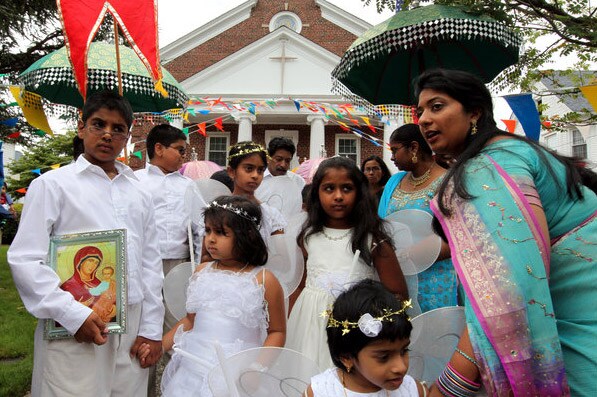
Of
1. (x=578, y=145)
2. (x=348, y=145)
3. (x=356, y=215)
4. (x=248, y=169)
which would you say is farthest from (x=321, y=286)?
(x=578, y=145)

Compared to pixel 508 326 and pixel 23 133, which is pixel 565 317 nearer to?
pixel 508 326

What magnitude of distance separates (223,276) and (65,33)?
2.06m

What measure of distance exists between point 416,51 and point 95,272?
9.90 ft

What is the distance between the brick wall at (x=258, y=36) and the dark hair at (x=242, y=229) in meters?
20.2

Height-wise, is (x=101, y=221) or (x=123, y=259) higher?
(x=101, y=221)

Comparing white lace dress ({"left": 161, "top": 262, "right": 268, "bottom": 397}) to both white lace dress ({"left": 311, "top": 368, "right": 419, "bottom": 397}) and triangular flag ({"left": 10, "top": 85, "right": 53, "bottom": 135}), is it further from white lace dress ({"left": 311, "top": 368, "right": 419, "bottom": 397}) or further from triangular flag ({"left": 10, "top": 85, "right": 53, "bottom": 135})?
triangular flag ({"left": 10, "top": 85, "right": 53, "bottom": 135})

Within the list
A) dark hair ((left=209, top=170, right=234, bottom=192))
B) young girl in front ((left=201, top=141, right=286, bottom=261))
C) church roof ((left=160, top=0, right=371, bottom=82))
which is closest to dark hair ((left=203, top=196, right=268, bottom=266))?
young girl in front ((left=201, top=141, right=286, bottom=261))

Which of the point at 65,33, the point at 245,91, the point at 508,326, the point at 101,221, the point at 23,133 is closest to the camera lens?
the point at 508,326

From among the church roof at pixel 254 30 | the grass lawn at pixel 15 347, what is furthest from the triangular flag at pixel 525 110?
the church roof at pixel 254 30

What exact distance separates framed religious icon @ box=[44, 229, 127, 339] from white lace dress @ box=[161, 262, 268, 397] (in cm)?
38

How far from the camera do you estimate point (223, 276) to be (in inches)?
100

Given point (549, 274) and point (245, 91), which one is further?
point (245, 91)

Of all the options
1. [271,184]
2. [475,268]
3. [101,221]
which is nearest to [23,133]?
[271,184]

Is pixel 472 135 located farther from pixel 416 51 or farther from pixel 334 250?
pixel 416 51
